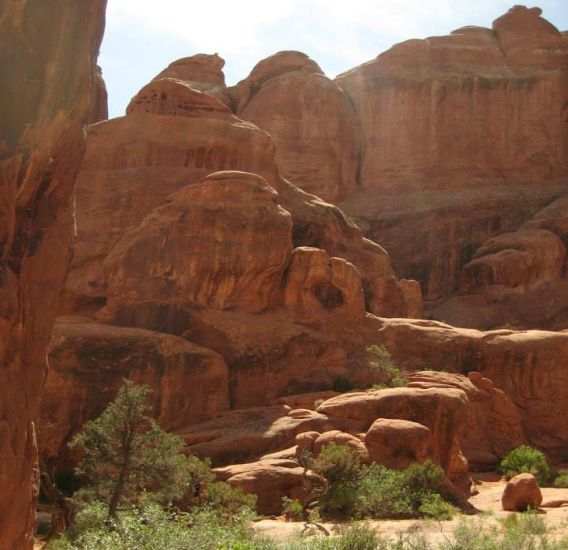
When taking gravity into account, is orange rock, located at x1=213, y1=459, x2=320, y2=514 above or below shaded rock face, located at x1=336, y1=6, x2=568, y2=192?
below

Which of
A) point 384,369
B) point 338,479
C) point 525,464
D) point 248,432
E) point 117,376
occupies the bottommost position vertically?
point 525,464

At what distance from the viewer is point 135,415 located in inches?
968

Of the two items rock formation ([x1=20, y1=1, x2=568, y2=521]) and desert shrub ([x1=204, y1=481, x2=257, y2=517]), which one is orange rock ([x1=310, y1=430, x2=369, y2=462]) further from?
desert shrub ([x1=204, y1=481, x2=257, y2=517])

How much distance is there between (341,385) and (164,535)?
18039 millimetres

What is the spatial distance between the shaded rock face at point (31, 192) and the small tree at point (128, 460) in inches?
327

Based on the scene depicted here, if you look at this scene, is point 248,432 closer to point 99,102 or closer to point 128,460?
point 128,460

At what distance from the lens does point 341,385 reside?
34312 millimetres

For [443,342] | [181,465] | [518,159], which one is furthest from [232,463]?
[518,159]

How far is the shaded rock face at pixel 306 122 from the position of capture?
6819 cm

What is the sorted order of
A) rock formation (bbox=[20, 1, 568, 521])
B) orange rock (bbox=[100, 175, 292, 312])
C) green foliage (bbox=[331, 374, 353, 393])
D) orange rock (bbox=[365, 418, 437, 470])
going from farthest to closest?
1. orange rock (bbox=[100, 175, 292, 312])
2. green foliage (bbox=[331, 374, 353, 393])
3. rock formation (bbox=[20, 1, 568, 521])
4. orange rock (bbox=[365, 418, 437, 470])

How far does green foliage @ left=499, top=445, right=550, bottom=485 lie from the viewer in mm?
32406

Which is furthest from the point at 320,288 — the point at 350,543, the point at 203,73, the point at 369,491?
the point at 203,73

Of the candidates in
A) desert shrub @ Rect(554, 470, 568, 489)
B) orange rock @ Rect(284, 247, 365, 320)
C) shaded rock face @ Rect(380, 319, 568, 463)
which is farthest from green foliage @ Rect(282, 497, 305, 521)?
shaded rock face @ Rect(380, 319, 568, 463)

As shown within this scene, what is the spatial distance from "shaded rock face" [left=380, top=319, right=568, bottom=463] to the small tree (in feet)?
49.4
